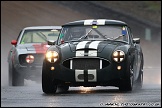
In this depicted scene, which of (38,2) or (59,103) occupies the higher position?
(38,2)

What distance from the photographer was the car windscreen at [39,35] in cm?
1944

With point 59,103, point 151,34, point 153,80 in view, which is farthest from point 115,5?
point 59,103

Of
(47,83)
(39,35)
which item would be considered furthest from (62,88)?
(39,35)

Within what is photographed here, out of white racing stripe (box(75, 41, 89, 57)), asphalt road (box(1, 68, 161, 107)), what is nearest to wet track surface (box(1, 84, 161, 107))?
asphalt road (box(1, 68, 161, 107))

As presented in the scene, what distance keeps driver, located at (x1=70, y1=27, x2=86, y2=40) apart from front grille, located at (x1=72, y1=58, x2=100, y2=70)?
142 centimetres

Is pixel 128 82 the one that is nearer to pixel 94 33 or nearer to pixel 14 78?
pixel 94 33

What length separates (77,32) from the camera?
14828 millimetres

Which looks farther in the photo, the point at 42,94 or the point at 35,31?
the point at 35,31

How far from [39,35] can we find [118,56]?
20.8 feet

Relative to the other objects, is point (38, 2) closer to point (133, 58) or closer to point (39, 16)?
point (39, 16)

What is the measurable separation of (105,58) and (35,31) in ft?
21.3

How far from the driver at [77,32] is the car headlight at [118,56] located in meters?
1.48

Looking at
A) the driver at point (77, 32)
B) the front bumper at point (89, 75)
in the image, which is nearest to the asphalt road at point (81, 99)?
the front bumper at point (89, 75)

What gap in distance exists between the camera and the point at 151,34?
120 feet
